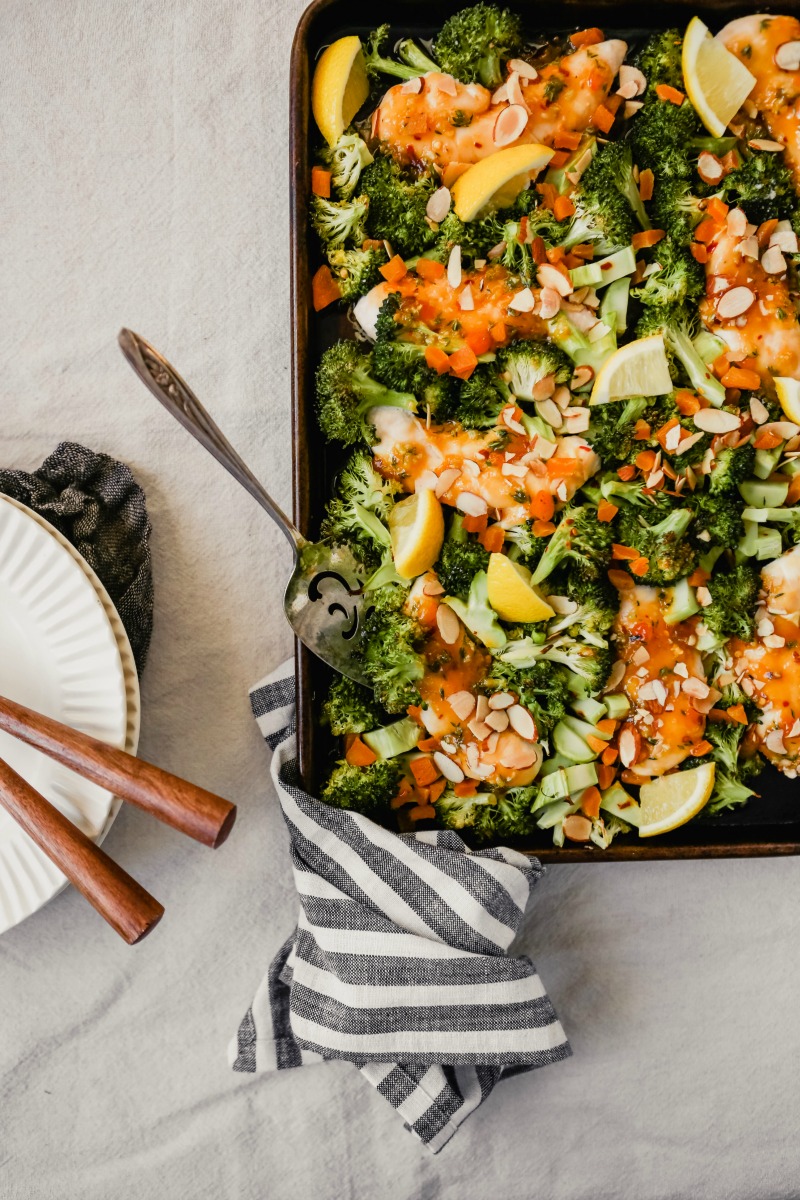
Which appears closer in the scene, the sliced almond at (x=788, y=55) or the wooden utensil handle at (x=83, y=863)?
the wooden utensil handle at (x=83, y=863)

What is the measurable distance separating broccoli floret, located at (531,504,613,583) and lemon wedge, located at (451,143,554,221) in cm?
62

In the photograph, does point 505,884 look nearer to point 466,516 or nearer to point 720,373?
point 466,516

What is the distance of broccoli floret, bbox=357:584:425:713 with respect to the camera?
1.74 m

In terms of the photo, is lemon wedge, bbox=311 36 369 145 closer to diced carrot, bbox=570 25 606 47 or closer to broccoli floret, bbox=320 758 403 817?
diced carrot, bbox=570 25 606 47

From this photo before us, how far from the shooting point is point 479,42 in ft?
5.75

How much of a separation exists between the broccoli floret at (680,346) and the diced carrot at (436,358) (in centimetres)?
41

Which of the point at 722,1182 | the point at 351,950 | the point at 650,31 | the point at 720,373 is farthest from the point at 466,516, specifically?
the point at 722,1182

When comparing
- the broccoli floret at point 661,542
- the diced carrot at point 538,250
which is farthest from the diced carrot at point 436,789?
the diced carrot at point 538,250

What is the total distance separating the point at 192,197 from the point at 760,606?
5.00 ft

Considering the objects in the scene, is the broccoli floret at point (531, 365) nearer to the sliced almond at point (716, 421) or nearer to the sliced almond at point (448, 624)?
the sliced almond at point (716, 421)

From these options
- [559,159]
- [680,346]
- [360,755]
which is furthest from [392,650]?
[559,159]

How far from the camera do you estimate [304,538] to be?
1758 mm

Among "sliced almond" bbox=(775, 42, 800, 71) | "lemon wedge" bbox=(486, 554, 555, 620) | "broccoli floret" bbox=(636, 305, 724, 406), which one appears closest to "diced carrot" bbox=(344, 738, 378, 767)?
"lemon wedge" bbox=(486, 554, 555, 620)

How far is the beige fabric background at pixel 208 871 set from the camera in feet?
6.40
